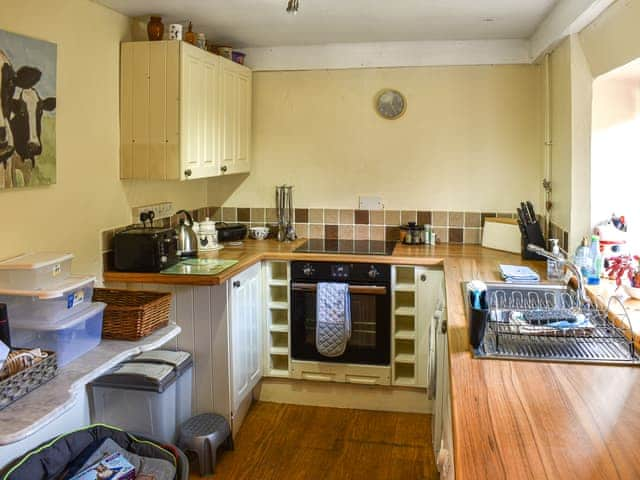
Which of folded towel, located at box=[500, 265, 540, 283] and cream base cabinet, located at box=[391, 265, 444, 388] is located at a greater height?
folded towel, located at box=[500, 265, 540, 283]

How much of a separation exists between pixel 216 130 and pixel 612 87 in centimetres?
217

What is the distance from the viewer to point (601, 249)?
3.10 m

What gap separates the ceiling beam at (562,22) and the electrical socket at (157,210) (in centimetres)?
240

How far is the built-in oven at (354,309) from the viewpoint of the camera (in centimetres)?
381

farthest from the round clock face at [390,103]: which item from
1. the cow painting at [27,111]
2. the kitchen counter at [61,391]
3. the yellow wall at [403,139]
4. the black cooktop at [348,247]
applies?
the kitchen counter at [61,391]

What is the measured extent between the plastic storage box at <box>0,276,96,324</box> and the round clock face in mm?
2593

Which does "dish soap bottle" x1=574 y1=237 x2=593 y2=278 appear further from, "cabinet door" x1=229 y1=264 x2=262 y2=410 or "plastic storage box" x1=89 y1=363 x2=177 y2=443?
"plastic storage box" x1=89 y1=363 x2=177 y2=443

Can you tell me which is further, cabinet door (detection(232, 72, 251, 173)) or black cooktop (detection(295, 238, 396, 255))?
cabinet door (detection(232, 72, 251, 173))

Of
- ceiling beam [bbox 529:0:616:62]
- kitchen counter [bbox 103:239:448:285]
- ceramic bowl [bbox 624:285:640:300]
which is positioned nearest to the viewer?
ceramic bowl [bbox 624:285:640:300]

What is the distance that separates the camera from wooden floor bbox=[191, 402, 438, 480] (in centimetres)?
316

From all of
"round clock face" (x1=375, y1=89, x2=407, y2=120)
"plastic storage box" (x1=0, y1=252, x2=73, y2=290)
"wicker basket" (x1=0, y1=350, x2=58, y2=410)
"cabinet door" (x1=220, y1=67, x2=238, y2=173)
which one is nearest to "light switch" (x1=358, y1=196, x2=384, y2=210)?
"round clock face" (x1=375, y1=89, x2=407, y2=120)

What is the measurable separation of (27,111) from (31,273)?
723 mm

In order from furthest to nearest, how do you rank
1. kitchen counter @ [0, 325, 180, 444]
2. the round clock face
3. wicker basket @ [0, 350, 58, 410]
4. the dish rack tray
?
the round clock face → the dish rack tray → wicker basket @ [0, 350, 58, 410] → kitchen counter @ [0, 325, 180, 444]

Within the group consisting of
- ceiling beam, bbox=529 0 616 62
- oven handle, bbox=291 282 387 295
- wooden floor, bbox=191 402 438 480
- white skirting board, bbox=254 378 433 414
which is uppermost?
ceiling beam, bbox=529 0 616 62
